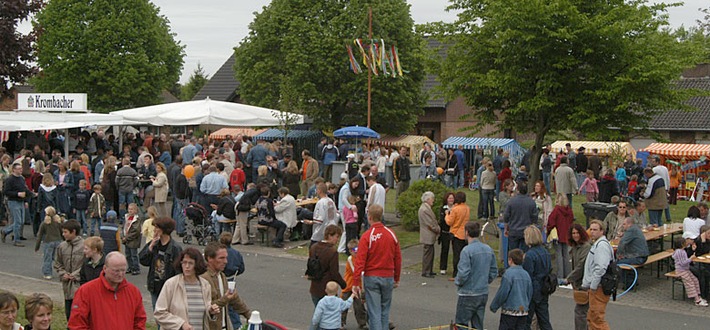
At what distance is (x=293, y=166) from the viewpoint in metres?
20.2

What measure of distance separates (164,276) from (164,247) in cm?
38

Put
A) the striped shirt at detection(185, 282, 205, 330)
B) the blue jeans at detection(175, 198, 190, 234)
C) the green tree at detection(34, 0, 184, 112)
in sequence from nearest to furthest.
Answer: the striped shirt at detection(185, 282, 205, 330)
the blue jeans at detection(175, 198, 190, 234)
the green tree at detection(34, 0, 184, 112)

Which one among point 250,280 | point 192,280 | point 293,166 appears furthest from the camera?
point 293,166

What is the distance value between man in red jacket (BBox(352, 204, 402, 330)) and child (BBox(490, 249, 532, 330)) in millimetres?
1394

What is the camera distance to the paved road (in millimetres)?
11758

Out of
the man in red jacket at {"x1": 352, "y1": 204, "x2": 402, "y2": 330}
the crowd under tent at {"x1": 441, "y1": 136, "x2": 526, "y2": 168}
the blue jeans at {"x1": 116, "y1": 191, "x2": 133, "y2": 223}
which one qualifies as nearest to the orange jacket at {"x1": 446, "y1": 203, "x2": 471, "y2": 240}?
the man in red jacket at {"x1": 352, "y1": 204, "x2": 402, "y2": 330}

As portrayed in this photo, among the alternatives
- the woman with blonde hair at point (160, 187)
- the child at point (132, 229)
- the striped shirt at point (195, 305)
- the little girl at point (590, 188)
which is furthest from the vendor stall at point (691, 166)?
the striped shirt at point (195, 305)

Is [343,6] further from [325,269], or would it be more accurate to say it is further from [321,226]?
[325,269]

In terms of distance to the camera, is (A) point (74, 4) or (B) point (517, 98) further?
(A) point (74, 4)

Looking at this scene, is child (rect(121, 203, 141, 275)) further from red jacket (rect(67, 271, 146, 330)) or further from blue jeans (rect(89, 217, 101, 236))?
red jacket (rect(67, 271, 146, 330))

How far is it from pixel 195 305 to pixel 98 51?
45.4 metres

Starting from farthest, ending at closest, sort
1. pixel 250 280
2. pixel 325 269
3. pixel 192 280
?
pixel 250 280
pixel 325 269
pixel 192 280

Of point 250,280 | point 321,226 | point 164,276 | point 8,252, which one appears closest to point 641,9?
point 321,226

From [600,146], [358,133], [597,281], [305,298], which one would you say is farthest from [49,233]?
[600,146]
